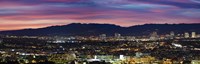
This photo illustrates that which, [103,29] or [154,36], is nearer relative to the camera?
[154,36]

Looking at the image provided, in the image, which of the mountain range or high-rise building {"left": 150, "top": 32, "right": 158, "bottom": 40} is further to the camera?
the mountain range

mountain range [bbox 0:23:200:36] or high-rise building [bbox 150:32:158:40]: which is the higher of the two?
high-rise building [bbox 150:32:158:40]

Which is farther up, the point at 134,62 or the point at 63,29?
the point at 134,62

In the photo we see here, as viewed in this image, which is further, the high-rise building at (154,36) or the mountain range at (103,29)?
the mountain range at (103,29)

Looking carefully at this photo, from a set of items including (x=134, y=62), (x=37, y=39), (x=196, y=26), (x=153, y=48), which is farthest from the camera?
(x=196, y=26)

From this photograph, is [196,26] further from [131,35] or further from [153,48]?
[153,48]

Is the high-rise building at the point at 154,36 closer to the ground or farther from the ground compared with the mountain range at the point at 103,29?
farther from the ground

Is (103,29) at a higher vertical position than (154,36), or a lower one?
lower

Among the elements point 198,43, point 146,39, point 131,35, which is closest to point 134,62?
point 198,43
